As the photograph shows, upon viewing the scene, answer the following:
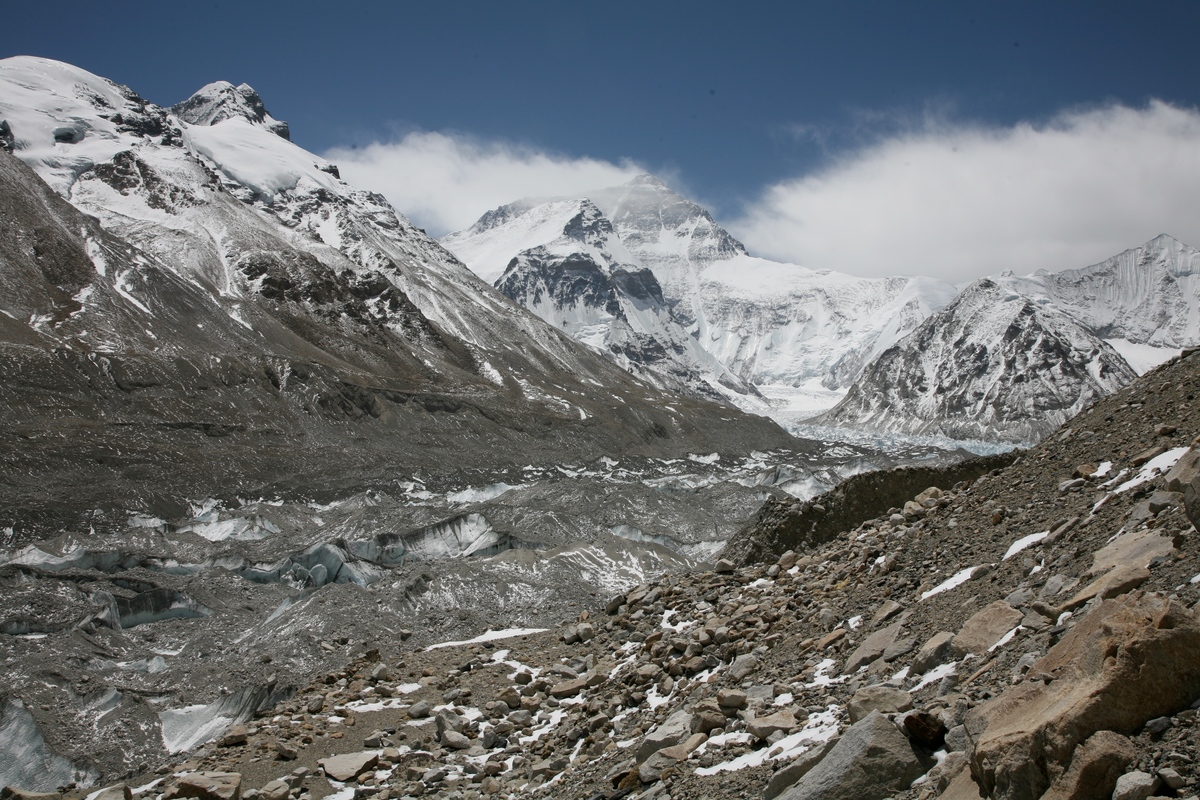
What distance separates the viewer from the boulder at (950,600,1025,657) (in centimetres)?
806

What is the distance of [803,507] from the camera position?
69.8 ft

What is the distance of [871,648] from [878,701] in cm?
227

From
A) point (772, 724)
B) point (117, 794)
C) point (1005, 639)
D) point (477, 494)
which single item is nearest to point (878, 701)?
point (772, 724)

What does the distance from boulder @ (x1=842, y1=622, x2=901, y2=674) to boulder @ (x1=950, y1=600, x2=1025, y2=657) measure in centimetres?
117

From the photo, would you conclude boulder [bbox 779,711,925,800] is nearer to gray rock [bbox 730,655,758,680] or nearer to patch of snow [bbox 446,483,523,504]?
gray rock [bbox 730,655,758,680]

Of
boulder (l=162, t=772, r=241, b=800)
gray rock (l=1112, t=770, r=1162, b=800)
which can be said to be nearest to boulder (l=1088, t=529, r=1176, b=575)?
gray rock (l=1112, t=770, r=1162, b=800)

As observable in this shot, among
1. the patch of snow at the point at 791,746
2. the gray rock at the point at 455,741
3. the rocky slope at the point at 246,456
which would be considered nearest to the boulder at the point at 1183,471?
the patch of snow at the point at 791,746

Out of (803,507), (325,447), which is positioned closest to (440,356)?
(325,447)

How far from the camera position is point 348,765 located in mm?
12461

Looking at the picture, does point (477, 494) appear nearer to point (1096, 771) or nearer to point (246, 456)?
point (246, 456)

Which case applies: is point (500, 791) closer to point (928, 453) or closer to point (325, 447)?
point (325, 447)

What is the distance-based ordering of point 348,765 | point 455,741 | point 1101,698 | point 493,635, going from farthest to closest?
point 493,635, point 455,741, point 348,765, point 1101,698

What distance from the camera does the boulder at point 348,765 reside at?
12266 mm

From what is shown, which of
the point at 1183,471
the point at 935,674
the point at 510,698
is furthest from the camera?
the point at 510,698
